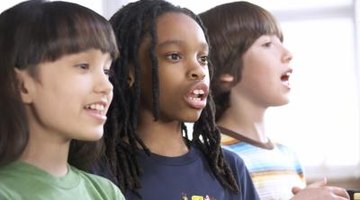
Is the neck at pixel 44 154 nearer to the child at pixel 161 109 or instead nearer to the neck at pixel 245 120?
the child at pixel 161 109

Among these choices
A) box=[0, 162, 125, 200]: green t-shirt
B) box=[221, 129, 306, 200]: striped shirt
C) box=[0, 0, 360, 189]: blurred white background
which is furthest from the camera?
box=[0, 0, 360, 189]: blurred white background

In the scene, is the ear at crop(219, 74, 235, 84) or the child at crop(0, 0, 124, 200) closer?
the child at crop(0, 0, 124, 200)

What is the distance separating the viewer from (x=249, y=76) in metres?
1.55

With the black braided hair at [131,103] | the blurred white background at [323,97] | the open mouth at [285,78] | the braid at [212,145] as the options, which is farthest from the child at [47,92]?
the blurred white background at [323,97]

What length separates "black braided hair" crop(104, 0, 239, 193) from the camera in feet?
3.85

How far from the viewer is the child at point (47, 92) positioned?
3.24 feet

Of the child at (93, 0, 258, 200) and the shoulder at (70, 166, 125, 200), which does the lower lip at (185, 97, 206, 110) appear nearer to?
the child at (93, 0, 258, 200)

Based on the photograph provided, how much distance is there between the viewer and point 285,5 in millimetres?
2600

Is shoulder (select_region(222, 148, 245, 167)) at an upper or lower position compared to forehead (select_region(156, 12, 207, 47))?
lower

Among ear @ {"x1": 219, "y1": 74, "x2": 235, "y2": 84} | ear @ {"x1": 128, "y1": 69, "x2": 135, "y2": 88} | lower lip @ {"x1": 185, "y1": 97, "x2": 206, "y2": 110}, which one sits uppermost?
ear @ {"x1": 128, "y1": 69, "x2": 135, "y2": 88}

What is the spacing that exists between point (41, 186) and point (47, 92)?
145mm

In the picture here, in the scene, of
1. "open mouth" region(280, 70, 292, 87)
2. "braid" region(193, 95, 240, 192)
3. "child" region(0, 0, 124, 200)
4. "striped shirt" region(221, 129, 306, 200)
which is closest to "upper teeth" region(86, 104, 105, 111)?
"child" region(0, 0, 124, 200)

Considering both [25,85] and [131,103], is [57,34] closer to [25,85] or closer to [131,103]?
[25,85]

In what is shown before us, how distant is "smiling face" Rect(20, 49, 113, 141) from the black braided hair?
171 millimetres
